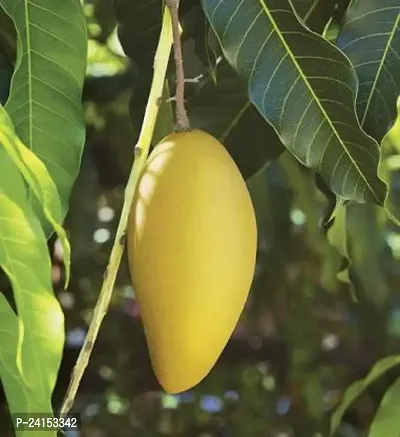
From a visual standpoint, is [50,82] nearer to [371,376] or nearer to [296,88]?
[296,88]

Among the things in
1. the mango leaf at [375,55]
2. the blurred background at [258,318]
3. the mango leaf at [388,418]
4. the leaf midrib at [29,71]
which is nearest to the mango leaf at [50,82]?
the leaf midrib at [29,71]

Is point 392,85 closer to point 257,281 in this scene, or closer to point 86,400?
point 257,281

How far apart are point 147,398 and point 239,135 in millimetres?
561

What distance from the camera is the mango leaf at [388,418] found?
65 centimetres

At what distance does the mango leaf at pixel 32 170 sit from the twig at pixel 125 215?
0.04 metres

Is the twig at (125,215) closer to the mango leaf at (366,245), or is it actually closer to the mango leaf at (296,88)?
the mango leaf at (296,88)

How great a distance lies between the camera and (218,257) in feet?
1.34

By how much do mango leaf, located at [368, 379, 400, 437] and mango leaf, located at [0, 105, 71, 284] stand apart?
372mm

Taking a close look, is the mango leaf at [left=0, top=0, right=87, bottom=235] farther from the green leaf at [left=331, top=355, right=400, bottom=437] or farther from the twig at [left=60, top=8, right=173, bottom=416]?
the green leaf at [left=331, top=355, right=400, bottom=437]

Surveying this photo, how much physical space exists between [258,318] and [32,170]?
708 mm

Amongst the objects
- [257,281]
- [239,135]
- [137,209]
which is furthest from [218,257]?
[257,281]

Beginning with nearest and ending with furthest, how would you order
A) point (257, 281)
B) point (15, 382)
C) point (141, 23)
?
point (15, 382), point (141, 23), point (257, 281)

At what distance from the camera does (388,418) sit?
25.8 inches

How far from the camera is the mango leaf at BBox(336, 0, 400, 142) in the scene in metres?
0.43
